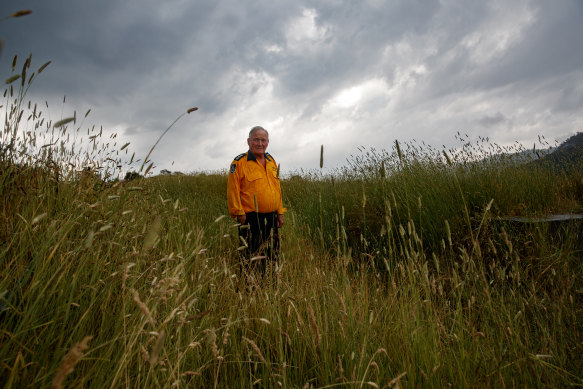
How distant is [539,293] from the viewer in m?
3.64

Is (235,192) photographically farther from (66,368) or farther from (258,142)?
(66,368)

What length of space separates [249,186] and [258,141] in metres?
0.64

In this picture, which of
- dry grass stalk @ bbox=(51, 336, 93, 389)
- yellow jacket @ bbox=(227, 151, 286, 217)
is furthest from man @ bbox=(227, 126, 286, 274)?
dry grass stalk @ bbox=(51, 336, 93, 389)

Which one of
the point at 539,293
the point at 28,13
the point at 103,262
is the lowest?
the point at 539,293

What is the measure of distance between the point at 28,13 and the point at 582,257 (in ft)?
18.5

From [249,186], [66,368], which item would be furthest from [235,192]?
[66,368]

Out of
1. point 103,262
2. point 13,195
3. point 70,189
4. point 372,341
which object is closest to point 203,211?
point 70,189

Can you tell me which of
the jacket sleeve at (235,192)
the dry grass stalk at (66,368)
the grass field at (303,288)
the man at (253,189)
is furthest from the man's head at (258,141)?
the dry grass stalk at (66,368)

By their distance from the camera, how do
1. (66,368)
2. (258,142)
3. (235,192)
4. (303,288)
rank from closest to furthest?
1. (66,368)
2. (303,288)
3. (235,192)
4. (258,142)

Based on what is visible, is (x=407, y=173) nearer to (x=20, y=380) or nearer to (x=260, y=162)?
(x=260, y=162)

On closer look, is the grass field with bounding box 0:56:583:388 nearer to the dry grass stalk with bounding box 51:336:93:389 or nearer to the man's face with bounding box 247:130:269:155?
the dry grass stalk with bounding box 51:336:93:389

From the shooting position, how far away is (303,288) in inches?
125

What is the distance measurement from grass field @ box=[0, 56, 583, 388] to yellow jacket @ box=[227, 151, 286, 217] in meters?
0.65

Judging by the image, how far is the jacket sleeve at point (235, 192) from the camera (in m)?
4.17
